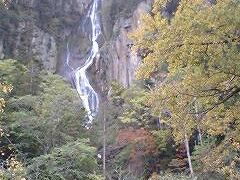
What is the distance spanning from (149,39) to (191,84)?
4.71 feet

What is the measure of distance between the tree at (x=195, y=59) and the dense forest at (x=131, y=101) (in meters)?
0.02

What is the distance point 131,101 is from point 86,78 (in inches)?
432

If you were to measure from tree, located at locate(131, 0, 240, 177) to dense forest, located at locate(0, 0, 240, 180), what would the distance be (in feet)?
0.07

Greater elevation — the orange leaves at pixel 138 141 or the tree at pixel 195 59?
the tree at pixel 195 59

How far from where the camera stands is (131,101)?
1133 inches

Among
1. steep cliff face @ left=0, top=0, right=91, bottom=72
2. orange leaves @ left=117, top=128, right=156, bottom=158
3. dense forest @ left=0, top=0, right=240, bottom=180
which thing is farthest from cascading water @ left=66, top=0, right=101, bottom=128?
orange leaves @ left=117, top=128, right=156, bottom=158

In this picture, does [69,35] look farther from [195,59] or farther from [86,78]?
[195,59]

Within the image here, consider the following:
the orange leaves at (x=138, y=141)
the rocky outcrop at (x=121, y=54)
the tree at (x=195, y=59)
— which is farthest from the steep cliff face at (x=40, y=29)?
the tree at (x=195, y=59)

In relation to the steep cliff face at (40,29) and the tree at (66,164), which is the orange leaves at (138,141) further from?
A: the steep cliff face at (40,29)

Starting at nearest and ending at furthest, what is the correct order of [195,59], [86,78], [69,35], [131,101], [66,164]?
[195,59], [66,164], [131,101], [86,78], [69,35]

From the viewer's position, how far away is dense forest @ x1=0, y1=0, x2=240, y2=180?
8172 millimetres

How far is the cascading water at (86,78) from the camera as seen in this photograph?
119 feet

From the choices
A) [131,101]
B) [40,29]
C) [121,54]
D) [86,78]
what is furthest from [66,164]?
[40,29]

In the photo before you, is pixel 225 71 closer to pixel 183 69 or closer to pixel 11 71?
pixel 183 69
